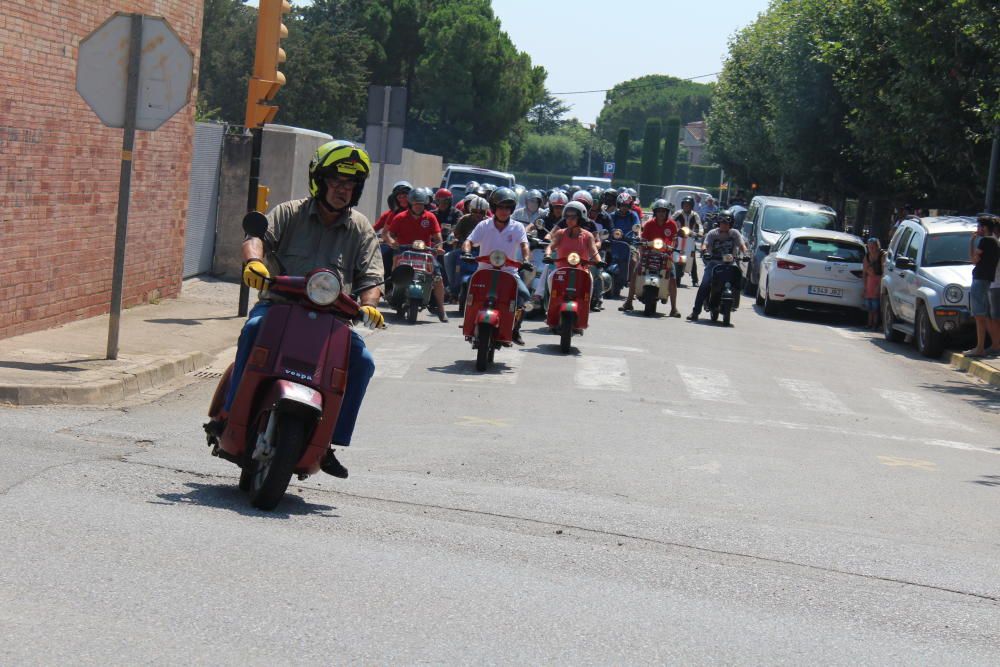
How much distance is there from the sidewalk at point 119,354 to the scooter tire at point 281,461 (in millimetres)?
3827

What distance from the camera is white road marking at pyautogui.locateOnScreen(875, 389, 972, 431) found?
44.4ft

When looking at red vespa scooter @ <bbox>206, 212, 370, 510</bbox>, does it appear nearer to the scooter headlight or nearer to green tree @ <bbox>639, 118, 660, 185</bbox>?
the scooter headlight

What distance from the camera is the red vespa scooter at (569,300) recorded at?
16094 mm

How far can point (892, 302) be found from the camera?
72.2 ft

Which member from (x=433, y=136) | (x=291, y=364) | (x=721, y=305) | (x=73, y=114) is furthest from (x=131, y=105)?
(x=433, y=136)

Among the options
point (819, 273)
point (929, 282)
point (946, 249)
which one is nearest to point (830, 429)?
A: point (929, 282)

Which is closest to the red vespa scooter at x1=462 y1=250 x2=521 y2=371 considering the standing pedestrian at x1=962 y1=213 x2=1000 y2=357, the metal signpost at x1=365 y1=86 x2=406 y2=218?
the standing pedestrian at x1=962 y1=213 x2=1000 y2=357

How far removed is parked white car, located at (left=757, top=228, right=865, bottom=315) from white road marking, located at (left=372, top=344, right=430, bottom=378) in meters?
10.7

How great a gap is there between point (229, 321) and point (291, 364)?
9873 millimetres

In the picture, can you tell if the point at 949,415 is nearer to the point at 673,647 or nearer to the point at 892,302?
the point at 892,302

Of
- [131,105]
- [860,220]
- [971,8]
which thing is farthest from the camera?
[860,220]

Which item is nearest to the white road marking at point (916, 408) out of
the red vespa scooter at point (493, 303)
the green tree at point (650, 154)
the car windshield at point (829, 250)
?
the red vespa scooter at point (493, 303)

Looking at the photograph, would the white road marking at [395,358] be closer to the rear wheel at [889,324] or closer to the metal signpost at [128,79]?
the metal signpost at [128,79]

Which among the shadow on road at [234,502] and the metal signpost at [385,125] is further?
the metal signpost at [385,125]
